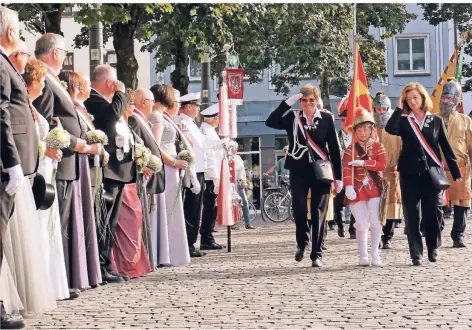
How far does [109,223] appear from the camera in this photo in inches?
473

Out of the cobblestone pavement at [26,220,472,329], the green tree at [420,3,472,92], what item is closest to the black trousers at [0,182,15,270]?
the cobblestone pavement at [26,220,472,329]

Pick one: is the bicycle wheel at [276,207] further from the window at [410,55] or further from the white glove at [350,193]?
the window at [410,55]

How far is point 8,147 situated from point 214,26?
612 inches

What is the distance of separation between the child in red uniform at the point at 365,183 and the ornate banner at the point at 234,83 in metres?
3.75

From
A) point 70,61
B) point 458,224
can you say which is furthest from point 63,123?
point 70,61

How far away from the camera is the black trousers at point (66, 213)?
10.4 m

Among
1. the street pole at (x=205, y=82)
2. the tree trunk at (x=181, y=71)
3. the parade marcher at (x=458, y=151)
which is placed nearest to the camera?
the parade marcher at (x=458, y=151)

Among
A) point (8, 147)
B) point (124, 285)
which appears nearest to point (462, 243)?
point (124, 285)

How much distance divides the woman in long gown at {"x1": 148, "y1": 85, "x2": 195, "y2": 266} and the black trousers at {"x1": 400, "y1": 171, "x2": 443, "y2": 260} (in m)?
2.68

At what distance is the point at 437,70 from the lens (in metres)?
53.6

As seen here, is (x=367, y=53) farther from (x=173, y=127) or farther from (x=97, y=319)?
(x=97, y=319)

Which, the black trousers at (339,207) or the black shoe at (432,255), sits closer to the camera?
the black shoe at (432,255)

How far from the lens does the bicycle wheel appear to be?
2969cm

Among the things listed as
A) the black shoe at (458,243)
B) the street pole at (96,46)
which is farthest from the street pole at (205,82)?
the black shoe at (458,243)
